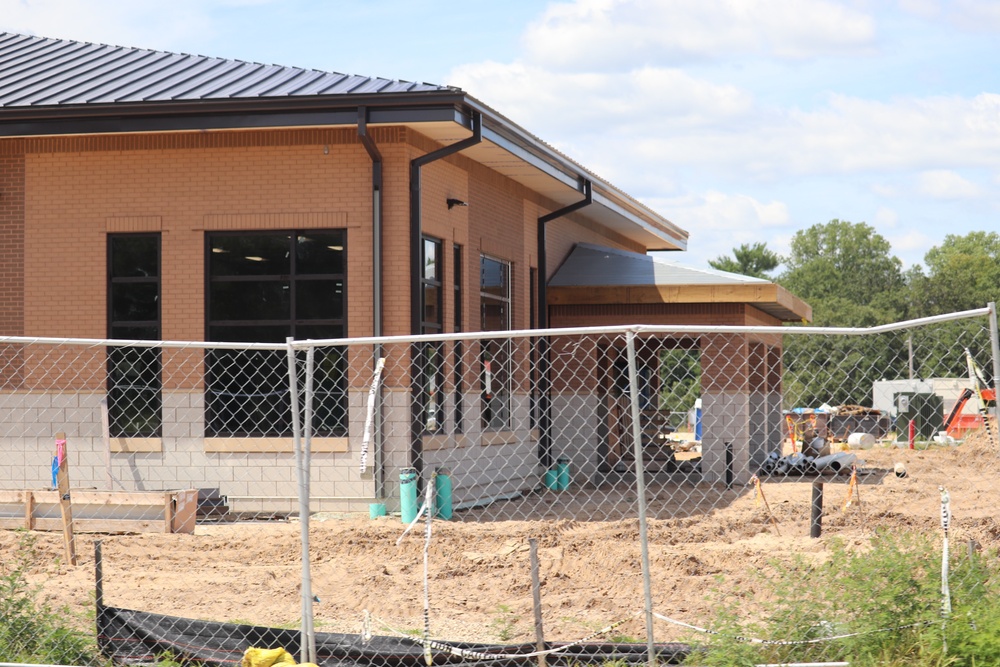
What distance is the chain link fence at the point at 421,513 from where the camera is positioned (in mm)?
7254

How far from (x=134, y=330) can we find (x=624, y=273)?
9.82 m

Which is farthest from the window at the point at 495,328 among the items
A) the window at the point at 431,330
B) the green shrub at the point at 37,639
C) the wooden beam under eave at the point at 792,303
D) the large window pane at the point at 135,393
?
the green shrub at the point at 37,639

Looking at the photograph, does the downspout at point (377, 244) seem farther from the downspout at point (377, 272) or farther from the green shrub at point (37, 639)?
the green shrub at point (37, 639)

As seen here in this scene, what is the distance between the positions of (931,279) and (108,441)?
3210 inches

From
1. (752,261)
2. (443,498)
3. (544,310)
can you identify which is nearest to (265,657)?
(443,498)

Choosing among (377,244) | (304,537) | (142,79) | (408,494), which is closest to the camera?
(304,537)

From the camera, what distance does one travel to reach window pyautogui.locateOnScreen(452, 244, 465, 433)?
1753cm

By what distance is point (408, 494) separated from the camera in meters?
15.0

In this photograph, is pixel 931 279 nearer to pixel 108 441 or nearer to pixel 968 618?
pixel 108 441

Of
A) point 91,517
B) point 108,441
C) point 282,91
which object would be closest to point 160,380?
point 108,441

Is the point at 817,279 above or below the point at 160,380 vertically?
above

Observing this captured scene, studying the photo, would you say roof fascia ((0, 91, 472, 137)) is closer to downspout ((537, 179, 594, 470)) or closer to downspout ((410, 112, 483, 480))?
downspout ((410, 112, 483, 480))

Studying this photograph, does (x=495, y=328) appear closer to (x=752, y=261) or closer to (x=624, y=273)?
(x=624, y=273)

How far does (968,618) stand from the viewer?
6.55m
